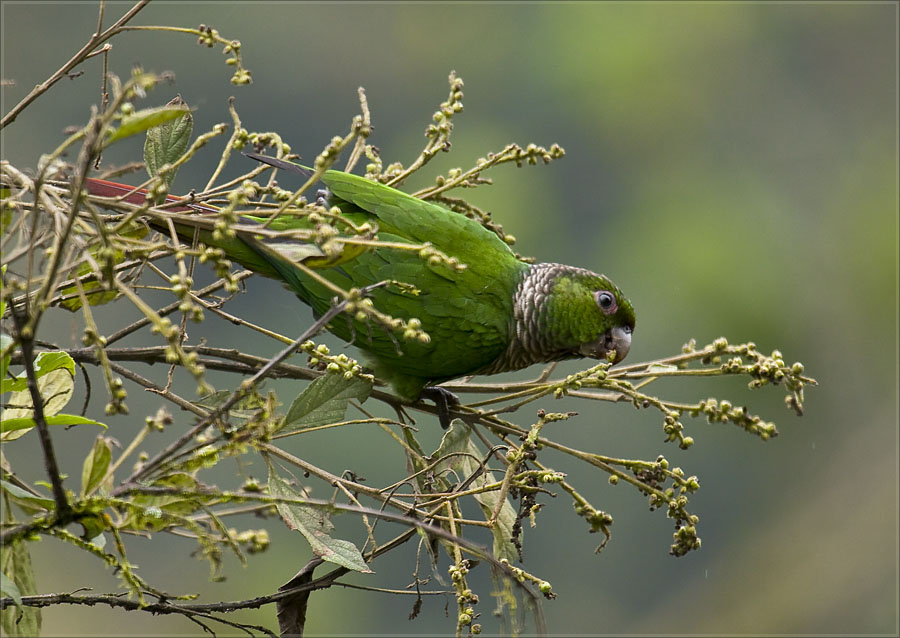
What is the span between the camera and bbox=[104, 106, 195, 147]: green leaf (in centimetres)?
67

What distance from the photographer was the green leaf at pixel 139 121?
2.19ft

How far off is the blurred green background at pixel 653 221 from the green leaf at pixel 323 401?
4.95m

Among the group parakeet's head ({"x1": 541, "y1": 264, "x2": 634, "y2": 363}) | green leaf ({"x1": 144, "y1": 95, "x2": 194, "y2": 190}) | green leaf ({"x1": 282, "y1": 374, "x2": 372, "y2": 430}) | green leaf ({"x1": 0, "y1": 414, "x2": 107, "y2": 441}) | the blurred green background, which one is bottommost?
green leaf ({"x1": 0, "y1": 414, "x2": 107, "y2": 441})

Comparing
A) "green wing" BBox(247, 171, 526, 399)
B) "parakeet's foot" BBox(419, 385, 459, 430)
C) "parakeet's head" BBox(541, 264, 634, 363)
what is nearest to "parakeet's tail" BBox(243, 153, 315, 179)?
"green wing" BBox(247, 171, 526, 399)

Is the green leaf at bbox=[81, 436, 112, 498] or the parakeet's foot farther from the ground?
the parakeet's foot

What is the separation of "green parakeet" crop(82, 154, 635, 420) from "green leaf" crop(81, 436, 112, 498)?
59 centimetres

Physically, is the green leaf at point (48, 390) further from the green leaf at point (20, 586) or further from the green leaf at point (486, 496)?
the green leaf at point (486, 496)

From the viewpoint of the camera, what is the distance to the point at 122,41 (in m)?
7.93

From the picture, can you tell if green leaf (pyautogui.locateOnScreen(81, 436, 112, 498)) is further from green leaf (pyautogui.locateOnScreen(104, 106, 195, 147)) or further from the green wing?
the green wing

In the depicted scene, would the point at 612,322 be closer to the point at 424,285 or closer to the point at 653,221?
the point at 424,285

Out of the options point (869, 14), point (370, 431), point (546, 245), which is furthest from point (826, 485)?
point (869, 14)

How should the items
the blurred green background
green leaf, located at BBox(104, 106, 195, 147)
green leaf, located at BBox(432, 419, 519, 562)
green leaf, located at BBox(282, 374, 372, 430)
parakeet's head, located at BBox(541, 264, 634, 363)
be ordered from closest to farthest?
green leaf, located at BBox(104, 106, 195, 147)
green leaf, located at BBox(282, 374, 372, 430)
green leaf, located at BBox(432, 419, 519, 562)
parakeet's head, located at BBox(541, 264, 634, 363)
the blurred green background

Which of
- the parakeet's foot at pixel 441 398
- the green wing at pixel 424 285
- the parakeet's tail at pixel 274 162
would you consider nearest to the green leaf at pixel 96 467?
the parakeet's tail at pixel 274 162

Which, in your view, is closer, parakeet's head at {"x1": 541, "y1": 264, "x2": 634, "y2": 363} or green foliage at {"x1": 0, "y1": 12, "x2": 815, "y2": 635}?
green foliage at {"x1": 0, "y1": 12, "x2": 815, "y2": 635}
